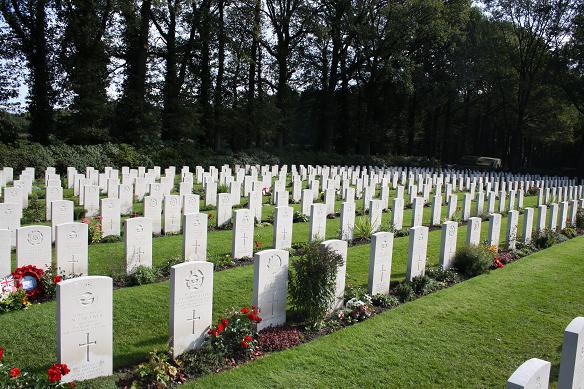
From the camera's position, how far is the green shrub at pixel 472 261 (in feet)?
31.4

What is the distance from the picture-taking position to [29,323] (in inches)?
244

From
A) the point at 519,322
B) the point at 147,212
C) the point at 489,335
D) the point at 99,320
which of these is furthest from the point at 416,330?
the point at 147,212

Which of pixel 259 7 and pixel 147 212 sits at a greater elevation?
pixel 259 7

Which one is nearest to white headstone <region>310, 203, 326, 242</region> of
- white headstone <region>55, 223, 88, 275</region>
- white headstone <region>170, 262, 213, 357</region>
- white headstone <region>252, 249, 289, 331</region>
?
white headstone <region>252, 249, 289, 331</region>

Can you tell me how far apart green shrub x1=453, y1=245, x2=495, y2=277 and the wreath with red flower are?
7843 mm

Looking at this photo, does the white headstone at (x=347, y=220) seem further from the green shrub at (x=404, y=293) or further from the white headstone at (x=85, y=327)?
the white headstone at (x=85, y=327)

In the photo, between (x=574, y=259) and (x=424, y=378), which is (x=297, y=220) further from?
(x=424, y=378)

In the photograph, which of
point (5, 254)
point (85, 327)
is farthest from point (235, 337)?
point (5, 254)

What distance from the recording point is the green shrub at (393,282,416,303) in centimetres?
811

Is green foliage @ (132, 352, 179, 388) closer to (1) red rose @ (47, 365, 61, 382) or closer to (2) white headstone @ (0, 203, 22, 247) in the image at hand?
(1) red rose @ (47, 365, 61, 382)

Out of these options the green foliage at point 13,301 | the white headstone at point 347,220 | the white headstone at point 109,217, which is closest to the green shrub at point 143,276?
the green foliage at point 13,301

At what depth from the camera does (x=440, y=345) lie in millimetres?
6227

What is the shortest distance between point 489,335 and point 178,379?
4308 mm

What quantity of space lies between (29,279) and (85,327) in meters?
2.91
